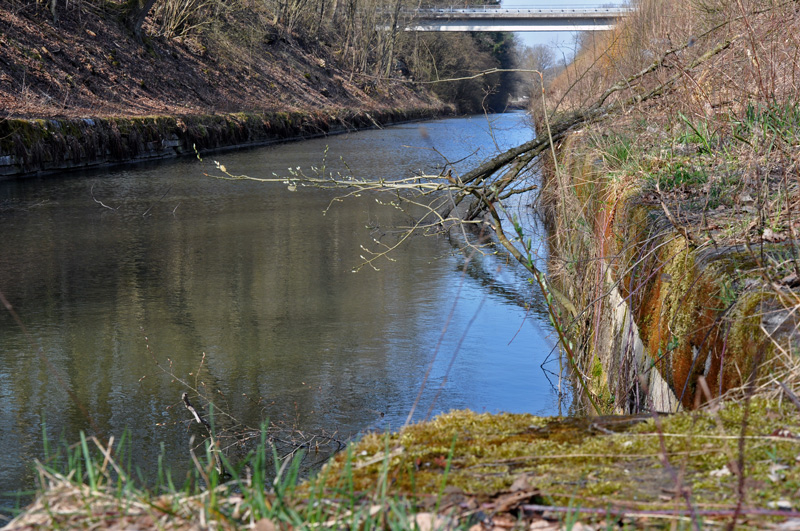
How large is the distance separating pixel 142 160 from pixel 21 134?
3528 millimetres

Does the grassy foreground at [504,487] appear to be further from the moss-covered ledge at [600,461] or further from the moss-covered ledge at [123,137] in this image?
the moss-covered ledge at [123,137]

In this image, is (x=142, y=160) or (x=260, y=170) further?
(x=142, y=160)

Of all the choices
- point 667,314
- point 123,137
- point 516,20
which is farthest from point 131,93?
point 516,20

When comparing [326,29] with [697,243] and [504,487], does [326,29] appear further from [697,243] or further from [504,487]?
[504,487]

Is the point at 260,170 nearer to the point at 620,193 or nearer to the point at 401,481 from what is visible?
the point at 620,193

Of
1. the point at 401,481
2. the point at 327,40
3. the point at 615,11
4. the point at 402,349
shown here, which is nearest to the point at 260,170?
the point at 615,11

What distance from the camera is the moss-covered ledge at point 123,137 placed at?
14.3 meters

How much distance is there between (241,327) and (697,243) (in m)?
3.84

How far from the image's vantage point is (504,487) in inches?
67.1

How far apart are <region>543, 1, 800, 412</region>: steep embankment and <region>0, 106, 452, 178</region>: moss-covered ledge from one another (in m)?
4.96

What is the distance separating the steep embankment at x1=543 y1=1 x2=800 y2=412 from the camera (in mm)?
2486

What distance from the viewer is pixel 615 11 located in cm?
1769

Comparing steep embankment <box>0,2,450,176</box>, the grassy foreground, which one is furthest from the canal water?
steep embankment <box>0,2,450,176</box>

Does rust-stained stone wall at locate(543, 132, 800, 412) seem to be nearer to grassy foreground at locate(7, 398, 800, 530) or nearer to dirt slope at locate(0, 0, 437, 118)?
grassy foreground at locate(7, 398, 800, 530)
